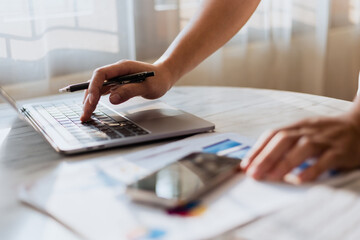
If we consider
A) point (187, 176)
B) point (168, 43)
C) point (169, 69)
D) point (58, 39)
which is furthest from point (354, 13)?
point (187, 176)

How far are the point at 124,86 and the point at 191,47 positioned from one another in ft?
0.79

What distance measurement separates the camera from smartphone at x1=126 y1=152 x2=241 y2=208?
1.92 ft

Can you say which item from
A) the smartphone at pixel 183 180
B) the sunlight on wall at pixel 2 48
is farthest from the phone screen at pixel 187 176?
the sunlight on wall at pixel 2 48

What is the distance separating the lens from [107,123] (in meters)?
0.91

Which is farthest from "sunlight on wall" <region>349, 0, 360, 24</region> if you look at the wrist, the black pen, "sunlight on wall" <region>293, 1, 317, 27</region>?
the black pen

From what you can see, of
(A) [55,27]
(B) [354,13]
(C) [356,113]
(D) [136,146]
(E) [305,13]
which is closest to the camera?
(C) [356,113]

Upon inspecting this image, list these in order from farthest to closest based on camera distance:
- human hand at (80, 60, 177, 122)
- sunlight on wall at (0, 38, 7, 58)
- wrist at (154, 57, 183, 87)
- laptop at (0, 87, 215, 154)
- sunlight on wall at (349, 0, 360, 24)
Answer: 1. sunlight on wall at (349, 0, 360, 24)
2. sunlight on wall at (0, 38, 7, 58)
3. wrist at (154, 57, 183, 87)
4. human hand at (80, 60, 177, 122)
5. laptop at (0, 87, 215, 154)

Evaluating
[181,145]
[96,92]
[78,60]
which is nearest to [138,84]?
[96,92]

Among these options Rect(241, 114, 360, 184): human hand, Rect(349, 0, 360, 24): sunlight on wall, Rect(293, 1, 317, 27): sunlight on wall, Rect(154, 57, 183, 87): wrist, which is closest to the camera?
Rect(241, 114, 360, 184): human hand

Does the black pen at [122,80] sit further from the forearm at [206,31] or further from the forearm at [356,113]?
the forearm at [356,113]

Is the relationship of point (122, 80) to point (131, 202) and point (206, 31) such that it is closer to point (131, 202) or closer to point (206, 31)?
point (206, 31)

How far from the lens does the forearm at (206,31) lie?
114cm

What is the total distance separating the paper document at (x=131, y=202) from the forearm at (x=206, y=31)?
41 centimetres

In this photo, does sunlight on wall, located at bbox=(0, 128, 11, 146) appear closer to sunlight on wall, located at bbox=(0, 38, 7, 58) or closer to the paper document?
the paper document
